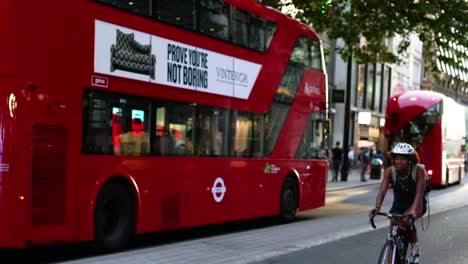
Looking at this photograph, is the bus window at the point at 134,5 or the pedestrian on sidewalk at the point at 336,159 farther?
the pedestrian on sidewalk at the point at 336,159

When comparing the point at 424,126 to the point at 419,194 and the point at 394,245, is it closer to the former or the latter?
the point at 419,194

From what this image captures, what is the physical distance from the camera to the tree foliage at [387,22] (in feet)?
58.1

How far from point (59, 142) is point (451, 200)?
1605cm

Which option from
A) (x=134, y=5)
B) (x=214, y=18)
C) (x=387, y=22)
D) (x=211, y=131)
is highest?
(x=387, y=22)

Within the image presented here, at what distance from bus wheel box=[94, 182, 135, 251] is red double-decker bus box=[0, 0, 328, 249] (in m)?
0.02

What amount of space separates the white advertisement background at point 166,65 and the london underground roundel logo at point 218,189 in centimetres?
156

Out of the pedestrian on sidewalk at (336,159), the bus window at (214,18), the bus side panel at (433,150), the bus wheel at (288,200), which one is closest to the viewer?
the bus window at (214,18)

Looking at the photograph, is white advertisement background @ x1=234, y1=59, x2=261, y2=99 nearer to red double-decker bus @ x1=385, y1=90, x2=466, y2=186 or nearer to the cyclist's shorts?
the cyclist's shorts

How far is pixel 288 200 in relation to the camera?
565 inches

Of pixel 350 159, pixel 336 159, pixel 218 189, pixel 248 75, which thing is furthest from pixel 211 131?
pixel 350 159

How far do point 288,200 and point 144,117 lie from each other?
17.0 ft

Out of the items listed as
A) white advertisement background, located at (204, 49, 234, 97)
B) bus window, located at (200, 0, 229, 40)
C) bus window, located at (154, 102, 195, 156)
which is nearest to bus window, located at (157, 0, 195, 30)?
bus window, located at (200, 0, 229, 40)

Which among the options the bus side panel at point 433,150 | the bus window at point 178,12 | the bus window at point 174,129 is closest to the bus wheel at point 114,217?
the bus window at point 174,129

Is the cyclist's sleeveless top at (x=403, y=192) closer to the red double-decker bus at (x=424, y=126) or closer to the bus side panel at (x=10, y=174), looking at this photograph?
the bus side panel at (x=10, y=174)
